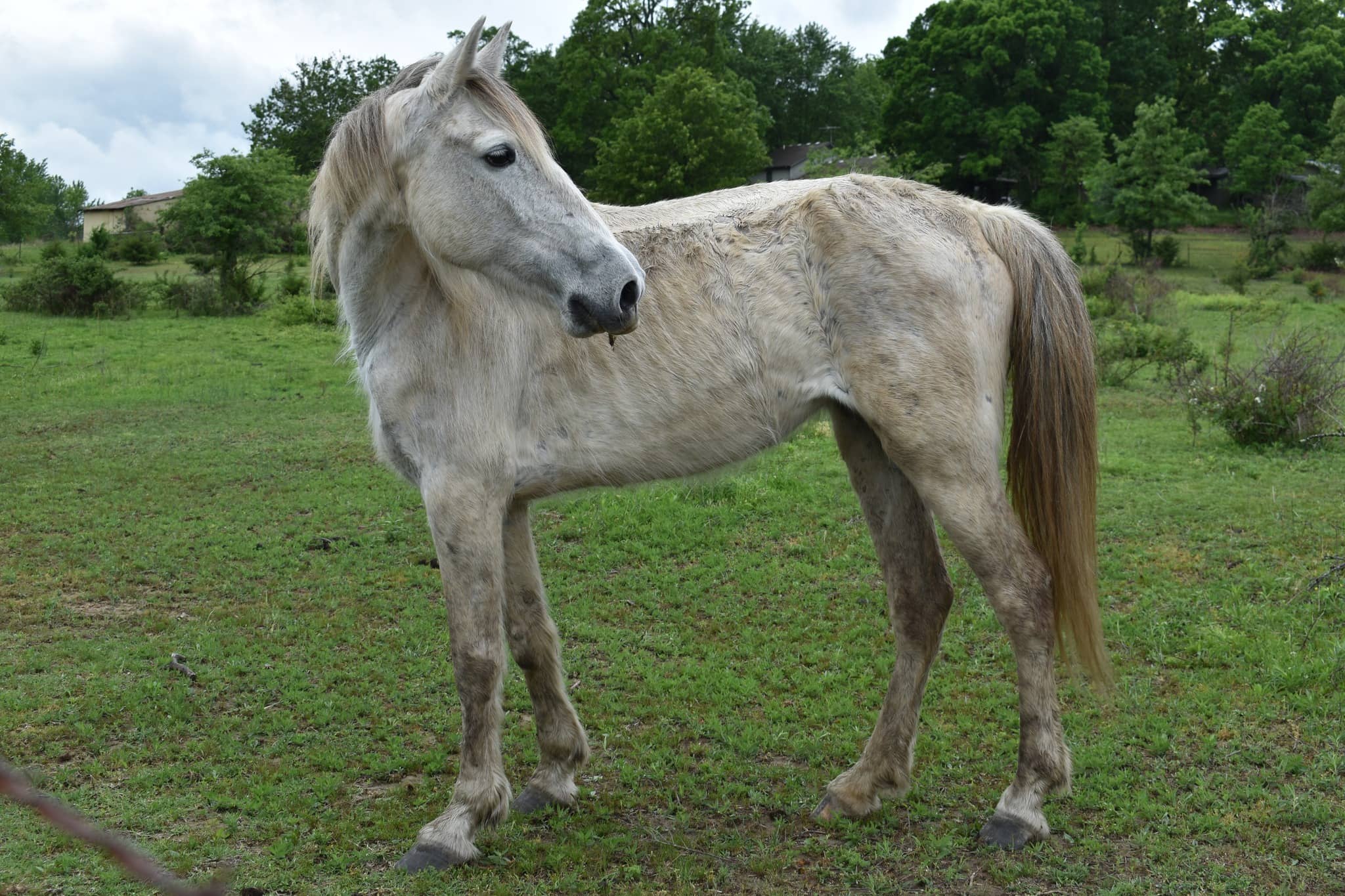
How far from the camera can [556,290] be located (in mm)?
3234

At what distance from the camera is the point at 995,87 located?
47.0m

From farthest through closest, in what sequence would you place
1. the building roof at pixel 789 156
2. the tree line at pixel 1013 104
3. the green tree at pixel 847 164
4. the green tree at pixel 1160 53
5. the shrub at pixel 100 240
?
the building roof at pixel 789 156 → the green tree at pixel 1160 53 → the tree line at pixel 1013 104 → the shrub at pixel 100 240 → the green tree at pixel 847 164

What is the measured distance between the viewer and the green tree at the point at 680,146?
3888cm

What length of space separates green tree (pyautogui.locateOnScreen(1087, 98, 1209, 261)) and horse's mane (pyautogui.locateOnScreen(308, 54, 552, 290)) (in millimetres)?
33851

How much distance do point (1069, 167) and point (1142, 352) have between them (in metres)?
30.9

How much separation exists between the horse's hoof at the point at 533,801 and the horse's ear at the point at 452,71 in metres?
2.57

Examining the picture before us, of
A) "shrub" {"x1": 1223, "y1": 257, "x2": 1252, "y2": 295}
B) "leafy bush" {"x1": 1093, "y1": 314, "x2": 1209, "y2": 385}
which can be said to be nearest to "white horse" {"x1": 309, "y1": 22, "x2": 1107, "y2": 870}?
"leafy bush" {"x1": 1093, "y1": 314, "x2": 1209, "y2": 385}

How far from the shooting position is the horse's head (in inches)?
126

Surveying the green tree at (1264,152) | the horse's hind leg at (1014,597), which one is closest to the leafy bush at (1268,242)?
the green tree at (1264,152)

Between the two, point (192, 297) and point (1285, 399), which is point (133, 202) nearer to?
point (192, 297)

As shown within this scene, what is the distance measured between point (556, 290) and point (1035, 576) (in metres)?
1.91

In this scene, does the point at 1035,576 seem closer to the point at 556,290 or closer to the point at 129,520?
the point at 556,290

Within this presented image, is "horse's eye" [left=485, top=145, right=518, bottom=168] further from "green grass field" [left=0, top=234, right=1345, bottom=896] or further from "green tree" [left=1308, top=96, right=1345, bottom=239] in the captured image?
"green tree" [left=1308, top=96, right=1345, bottom=239]

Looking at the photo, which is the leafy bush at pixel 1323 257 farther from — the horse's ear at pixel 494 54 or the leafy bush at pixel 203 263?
the horse's ear at pixel 494 54
